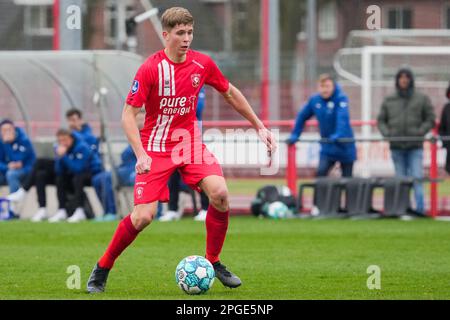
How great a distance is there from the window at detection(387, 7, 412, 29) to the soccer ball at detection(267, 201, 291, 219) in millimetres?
37165

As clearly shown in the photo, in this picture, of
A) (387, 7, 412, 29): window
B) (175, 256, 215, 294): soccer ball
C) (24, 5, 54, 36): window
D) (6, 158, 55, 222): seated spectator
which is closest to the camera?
(175, 256, 215, 294): soccer ball

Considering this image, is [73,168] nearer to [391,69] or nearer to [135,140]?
[135,140]

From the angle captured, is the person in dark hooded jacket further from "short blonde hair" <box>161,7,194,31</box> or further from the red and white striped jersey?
"short blonde hair" <box>161,7,194,31</box>

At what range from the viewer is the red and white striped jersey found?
8.73m

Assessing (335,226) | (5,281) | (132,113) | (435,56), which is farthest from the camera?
(435,56)

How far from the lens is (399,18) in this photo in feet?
175

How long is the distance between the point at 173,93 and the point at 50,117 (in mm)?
10505

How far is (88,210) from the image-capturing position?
1664cm

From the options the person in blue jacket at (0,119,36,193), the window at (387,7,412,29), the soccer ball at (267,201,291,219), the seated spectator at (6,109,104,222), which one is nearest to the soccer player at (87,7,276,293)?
the soccer ball at (267,201,291,219)

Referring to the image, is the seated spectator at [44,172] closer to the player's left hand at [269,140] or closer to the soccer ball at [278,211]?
the soccer ball at [278,211]

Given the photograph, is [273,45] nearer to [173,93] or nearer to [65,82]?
[65,82]

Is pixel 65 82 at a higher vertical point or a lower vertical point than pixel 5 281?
higher

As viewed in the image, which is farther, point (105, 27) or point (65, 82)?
point (105, 27)

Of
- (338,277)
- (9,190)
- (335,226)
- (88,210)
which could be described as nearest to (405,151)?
(335,226)
